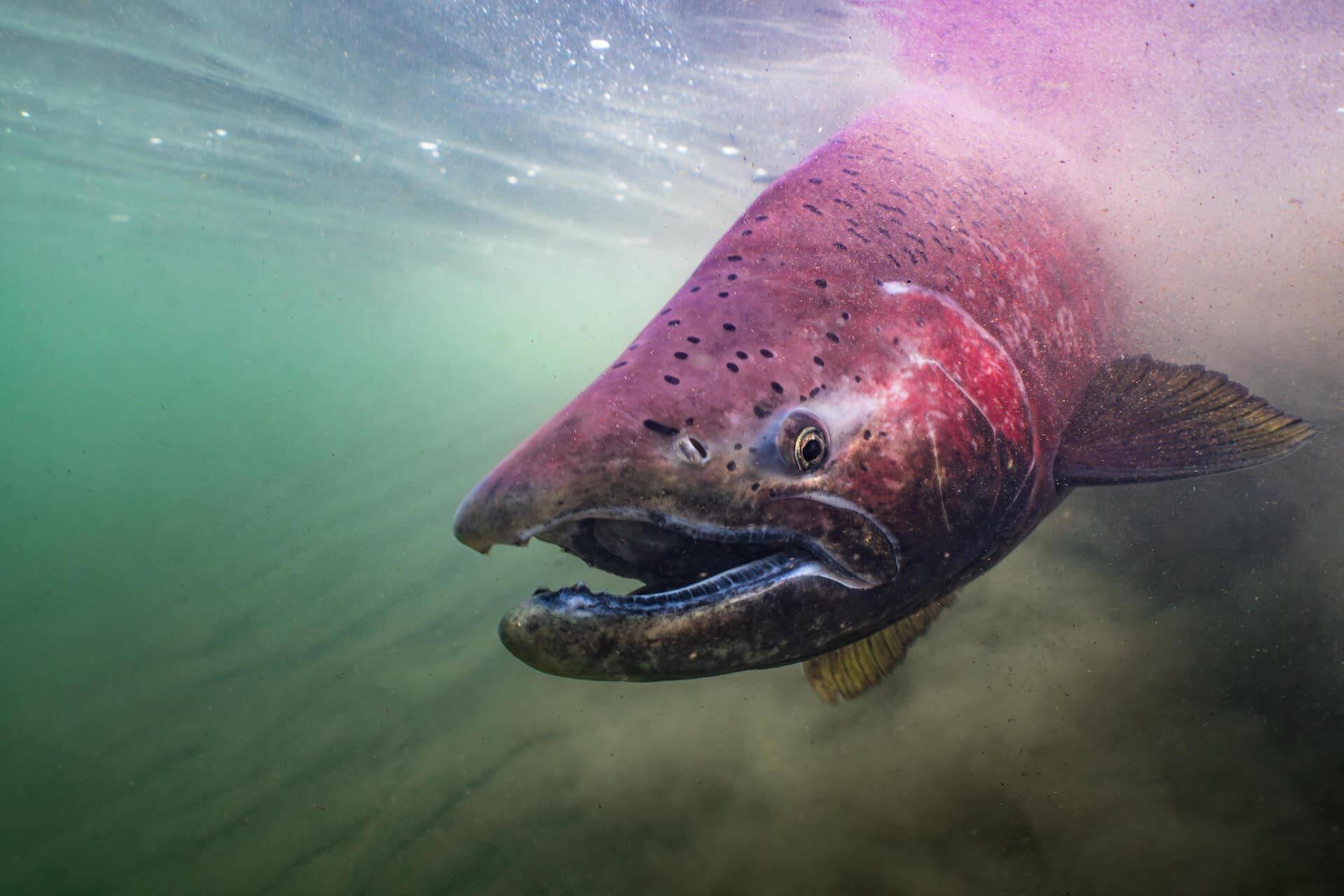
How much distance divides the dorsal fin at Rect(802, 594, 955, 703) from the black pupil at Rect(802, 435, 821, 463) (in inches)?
47.2

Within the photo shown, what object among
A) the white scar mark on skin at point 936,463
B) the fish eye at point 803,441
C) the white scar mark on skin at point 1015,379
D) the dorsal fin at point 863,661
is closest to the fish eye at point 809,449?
the fish eye at point 803,441

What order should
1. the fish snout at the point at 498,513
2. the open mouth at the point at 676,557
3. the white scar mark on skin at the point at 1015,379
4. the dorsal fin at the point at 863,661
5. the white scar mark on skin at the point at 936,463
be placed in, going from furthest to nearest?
the dorsal fin at the point at 863,661 < the white scar mark on skin at the point at 1015,379 < the white scar mark on skin at the point at 936,463 < the open mouth at the point at 676,557 < the fish snout at the point at 498,513

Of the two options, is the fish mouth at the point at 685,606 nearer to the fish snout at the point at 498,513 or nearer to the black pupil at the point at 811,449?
the fish snout at the point at 498,513

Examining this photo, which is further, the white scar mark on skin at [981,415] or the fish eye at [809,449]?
the white scar mark on skin at [981,415]

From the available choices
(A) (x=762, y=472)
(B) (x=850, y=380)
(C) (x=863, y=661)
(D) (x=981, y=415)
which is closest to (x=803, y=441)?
(A) (x=762, y=472)

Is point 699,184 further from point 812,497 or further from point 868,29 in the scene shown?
point 812,497

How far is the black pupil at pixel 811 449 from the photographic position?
5.91 feet

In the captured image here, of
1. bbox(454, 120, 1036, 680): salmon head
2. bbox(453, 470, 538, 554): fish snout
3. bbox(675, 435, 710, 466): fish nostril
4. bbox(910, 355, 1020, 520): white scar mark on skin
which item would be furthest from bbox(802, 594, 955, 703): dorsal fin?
bbox(453, 470, 538, 554): fish snout

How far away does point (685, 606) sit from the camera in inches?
69.1

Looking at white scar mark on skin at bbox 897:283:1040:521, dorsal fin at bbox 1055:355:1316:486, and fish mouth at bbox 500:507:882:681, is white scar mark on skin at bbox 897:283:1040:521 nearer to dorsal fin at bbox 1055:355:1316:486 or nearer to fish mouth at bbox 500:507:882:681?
dorsal fin at bbox 1055:355:1316:486

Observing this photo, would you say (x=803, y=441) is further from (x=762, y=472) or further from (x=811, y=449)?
(x=762, y=472)

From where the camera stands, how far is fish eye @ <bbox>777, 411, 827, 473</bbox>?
5.83 ft

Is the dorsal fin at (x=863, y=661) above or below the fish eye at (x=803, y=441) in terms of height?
below

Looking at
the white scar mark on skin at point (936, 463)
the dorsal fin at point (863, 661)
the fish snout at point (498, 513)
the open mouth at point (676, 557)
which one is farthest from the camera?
the dorsal fin at point (863, 661)
